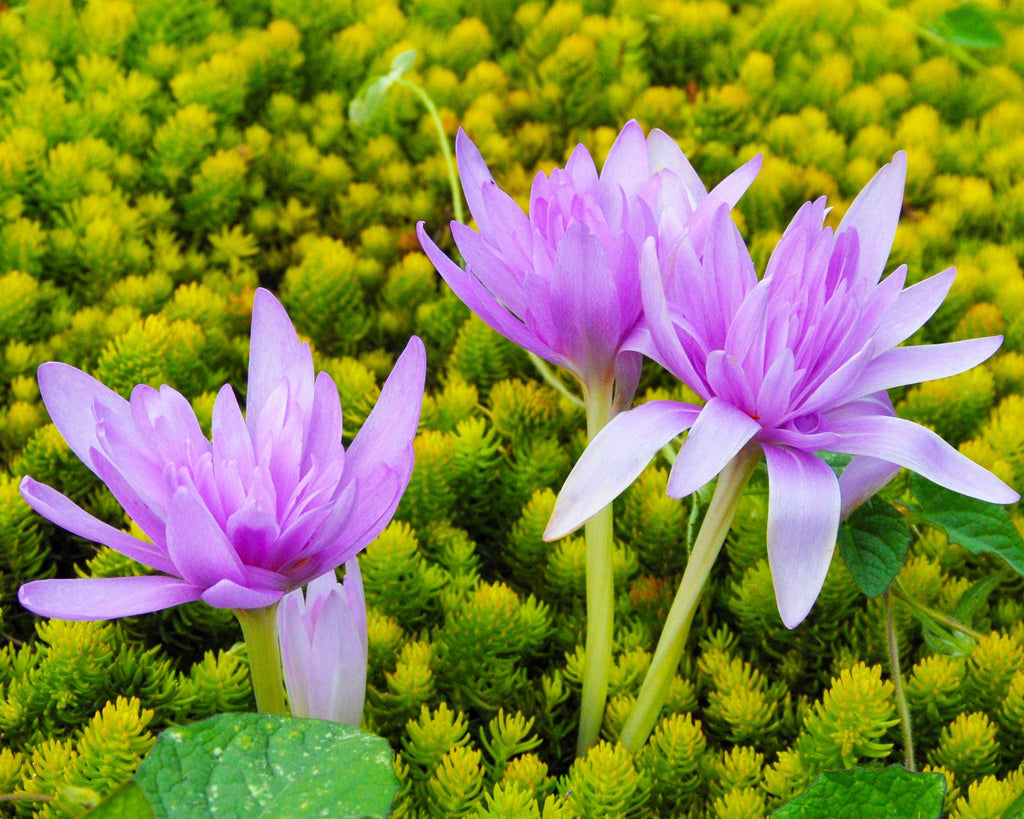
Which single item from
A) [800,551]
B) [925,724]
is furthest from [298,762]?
[925,724]

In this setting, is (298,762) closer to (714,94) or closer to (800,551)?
(800,551)

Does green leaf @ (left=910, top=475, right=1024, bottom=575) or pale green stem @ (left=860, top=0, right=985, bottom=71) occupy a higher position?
pale green stem @ (left=860, top=0, right=985, bottom=71)

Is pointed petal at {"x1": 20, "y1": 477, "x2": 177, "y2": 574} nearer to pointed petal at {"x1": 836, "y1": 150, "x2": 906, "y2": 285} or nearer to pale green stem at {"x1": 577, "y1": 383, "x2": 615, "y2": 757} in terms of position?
pale green stem at {"x1": 577, "y1": 383, "x2": 615, "y2": 757}

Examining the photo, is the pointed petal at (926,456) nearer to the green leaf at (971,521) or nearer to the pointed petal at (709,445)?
the pointed petal at (709,445)

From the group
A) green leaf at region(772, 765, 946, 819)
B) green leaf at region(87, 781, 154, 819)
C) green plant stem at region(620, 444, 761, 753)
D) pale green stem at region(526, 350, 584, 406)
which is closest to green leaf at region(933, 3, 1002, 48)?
pale green stem at region(526, 350, 584, 406)

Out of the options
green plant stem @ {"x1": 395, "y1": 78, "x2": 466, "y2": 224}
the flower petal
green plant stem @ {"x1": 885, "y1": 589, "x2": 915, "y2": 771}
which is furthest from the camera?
green plant stem @ {"x1": 395, "y1": 78, "x2": 466, "y2": 224}

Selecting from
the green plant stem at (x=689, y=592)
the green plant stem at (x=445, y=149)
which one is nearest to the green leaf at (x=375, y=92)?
the green plant stem at (x=445, y=149)
